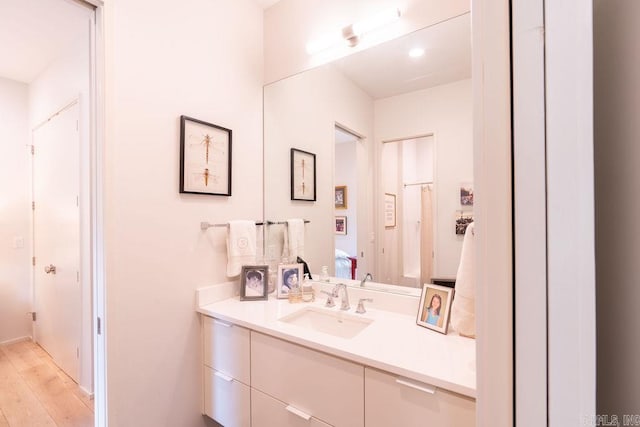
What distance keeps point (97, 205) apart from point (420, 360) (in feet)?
4.81

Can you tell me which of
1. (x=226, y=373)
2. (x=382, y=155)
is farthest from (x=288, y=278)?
(x=382, y=155)

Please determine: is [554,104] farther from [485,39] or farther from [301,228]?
[301,228]

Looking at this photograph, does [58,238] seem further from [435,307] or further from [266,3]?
[435,307]

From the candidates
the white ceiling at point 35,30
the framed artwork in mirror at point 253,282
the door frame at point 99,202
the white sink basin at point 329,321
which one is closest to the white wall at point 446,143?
the white sink basin at point 329,321

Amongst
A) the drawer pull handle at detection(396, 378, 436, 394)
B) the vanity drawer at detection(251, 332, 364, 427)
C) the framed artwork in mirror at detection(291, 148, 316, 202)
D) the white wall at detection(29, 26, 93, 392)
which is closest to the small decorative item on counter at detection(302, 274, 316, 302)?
the vanity drawer at detection(251, 332, 364, 427)

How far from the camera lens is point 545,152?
13.8 inches

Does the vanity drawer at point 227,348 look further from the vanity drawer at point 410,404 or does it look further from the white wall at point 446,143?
the white wall at point 446,143

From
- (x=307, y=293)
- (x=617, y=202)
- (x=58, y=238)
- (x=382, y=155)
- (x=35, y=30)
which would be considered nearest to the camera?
(x=617, y=202)

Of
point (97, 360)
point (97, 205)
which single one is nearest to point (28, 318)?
point (97, 360)

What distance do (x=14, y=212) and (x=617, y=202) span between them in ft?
14.3

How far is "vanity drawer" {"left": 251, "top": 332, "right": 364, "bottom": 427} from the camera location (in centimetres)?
102

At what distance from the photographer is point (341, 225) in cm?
178

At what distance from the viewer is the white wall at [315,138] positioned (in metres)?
1.70

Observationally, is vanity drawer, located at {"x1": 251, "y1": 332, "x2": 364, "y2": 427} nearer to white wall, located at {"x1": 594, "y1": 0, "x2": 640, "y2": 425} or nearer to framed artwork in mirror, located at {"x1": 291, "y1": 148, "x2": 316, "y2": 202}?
white wall, located at {"x1": 594, "y1": 0, "x2": 640, "y2": 425}
